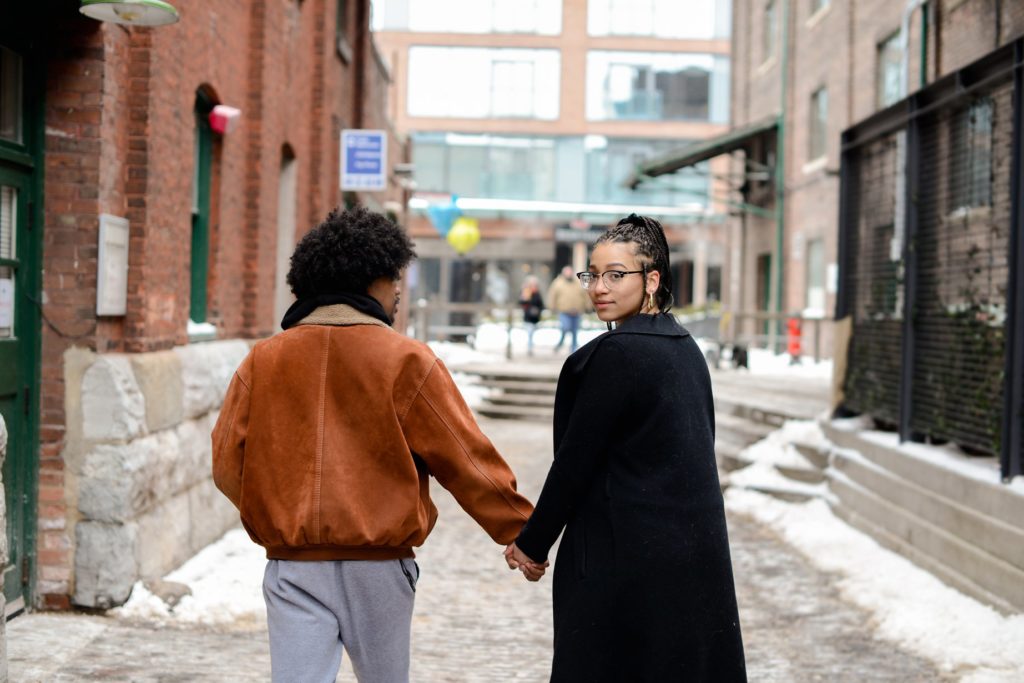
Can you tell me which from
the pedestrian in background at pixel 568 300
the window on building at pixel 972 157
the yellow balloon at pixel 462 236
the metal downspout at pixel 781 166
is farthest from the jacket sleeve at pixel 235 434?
the metal downspout at pixel 781 166

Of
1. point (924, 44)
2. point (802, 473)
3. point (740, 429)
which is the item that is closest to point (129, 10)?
point (802, 473)

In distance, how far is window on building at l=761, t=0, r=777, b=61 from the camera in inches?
1096

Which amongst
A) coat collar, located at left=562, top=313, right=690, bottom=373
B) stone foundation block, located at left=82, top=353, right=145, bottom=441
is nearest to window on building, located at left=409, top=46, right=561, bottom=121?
stone foundation block, located at left=82, top=353, right=145, bottom=441

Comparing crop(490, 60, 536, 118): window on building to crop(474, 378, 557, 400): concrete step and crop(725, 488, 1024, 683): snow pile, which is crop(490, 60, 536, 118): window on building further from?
crop(725, 488, 1024, 683): snow pile

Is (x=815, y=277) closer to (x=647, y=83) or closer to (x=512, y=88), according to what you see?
(x=647, y=83)

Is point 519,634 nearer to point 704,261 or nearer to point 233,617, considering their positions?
point 233,617

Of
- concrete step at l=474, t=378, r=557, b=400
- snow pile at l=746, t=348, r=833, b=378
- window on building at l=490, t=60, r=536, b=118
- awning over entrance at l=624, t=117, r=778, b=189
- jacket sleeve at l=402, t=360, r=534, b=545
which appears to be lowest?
concrete step at l=474, t=378, r=557, b=400

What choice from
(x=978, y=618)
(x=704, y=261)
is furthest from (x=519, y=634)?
(x=704, y=261)

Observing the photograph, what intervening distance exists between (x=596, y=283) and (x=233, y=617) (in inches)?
153

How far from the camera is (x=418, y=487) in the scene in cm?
337

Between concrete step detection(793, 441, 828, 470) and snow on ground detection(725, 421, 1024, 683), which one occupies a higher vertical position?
concrete step detection(793, 441, 828, 470)

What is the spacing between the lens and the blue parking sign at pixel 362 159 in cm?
1306

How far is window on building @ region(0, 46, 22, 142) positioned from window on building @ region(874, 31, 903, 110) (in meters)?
16.0

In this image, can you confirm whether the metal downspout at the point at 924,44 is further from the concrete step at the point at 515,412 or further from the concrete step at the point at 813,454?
the concrete step at the point at 515,412
